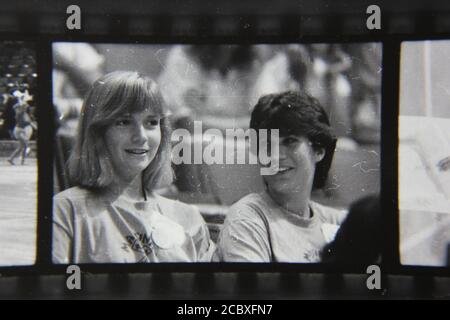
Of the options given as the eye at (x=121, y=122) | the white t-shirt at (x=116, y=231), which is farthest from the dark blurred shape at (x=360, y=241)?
the eye at (x=121, y=122)

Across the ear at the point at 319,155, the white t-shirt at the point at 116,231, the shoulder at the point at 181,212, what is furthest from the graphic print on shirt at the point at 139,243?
the ear at the point at 319,155

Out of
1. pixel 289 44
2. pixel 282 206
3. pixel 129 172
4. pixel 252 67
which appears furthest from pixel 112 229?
pixel 289 44

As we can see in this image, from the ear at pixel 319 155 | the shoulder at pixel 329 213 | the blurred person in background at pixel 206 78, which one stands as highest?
the blurred person in background at pixel 206 78

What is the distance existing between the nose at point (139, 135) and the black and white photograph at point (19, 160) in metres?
0.64

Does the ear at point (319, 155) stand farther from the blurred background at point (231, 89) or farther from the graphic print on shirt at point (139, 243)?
the graphic print on shirt at point (139, 243)

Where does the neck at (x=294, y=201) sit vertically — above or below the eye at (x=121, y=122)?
below

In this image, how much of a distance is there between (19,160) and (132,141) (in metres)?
0.73

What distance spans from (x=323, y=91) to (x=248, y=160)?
0.66 meters

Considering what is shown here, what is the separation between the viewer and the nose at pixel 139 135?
4.31 metres

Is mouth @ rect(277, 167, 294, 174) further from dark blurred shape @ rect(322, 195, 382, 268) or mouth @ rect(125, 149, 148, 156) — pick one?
mouth @ rect(125, 149, 148, 156)

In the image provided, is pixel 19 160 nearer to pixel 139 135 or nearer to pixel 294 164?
pixel 139 135

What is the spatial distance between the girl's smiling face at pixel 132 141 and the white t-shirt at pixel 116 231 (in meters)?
0.24

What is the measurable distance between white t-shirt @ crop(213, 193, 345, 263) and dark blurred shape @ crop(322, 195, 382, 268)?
55 mm
